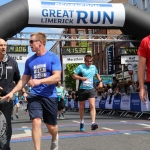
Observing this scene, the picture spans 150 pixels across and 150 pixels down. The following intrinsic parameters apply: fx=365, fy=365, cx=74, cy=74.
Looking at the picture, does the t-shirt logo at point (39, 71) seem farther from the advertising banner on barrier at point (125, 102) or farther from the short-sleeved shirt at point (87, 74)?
the advertising banner on barrier at point (125, 102)

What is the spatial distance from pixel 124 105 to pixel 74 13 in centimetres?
485

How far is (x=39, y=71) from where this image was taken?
526cm

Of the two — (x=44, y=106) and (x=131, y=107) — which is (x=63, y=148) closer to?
(x=44, y=106)

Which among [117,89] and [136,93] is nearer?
[136,93]

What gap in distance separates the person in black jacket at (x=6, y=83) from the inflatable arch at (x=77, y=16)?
8933 mm

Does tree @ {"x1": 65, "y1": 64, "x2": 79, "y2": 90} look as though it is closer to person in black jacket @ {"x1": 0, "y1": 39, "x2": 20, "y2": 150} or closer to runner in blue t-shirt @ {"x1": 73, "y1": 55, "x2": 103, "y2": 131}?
runner in blue t-shirt @ {"x1": 73, "y1": 55, "x2": 103, "y2": 131}

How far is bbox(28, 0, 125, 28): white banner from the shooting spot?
15.3 metres

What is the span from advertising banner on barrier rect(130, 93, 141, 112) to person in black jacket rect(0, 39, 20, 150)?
1039 cm

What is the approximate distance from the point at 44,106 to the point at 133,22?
11384mm

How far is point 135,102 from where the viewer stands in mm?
15656

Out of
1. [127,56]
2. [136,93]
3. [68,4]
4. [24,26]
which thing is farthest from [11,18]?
[127,56]

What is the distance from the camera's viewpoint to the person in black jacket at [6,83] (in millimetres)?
5277

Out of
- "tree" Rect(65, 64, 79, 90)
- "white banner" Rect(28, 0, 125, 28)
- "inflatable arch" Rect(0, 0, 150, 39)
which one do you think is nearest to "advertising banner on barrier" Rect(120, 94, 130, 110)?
"inflatable arch" Rect(0, 0, 150, 39)

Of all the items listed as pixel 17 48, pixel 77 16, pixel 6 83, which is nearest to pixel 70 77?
pixel 17 48
